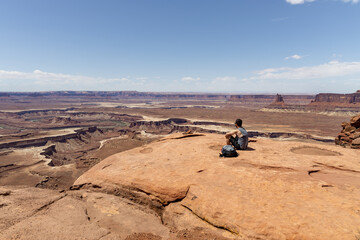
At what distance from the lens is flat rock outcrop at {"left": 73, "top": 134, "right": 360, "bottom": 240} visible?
5.02 meters

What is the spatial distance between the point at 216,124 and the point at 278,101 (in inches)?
3924

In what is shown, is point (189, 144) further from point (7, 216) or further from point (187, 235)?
point (7, 216)

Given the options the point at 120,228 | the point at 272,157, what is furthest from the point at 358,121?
the point at 120,228

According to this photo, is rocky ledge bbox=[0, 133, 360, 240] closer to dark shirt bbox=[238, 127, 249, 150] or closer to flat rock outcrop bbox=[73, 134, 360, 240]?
flat rock outcrop bbox=[73, 134, 360, 240]

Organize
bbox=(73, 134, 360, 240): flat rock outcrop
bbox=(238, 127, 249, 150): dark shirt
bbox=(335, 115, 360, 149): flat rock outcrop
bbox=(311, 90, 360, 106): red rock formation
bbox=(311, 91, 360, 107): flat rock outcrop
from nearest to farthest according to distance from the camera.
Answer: bbox=(73, 134, 360, 240): flat rock outcrop
bbox=(238, 127, 249, 150): dark shirt
bbox=(335, 115, 360, 149): flat rock outcrop
bbox=(311, 91, 360, 107): flat rock outcrop
bbox=(311, 90, 360, 106): red rock formation

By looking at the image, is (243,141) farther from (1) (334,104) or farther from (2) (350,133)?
(1) (334,104)

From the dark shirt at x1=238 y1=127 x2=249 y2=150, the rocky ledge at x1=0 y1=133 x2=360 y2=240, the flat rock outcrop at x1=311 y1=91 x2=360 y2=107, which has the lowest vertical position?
the rocky ledge at x1=0 y1=133 x2=360 y2=240

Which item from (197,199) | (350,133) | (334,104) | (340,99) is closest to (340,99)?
(340,99)

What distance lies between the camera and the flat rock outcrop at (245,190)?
16.5 feet

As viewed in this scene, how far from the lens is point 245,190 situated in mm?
6430

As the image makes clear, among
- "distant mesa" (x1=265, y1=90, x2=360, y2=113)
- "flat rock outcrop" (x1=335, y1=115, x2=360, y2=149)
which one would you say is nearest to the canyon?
"flat rock outcrop" (x1=335, y1=115, x2=360, y2=149)

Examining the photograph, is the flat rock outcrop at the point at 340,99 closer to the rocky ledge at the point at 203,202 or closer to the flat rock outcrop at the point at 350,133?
the flat rock outcrop at the point at 350,133

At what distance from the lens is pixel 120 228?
577cm

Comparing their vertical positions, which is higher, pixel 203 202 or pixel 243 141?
pixel 243 141
